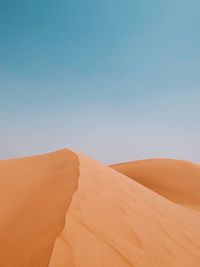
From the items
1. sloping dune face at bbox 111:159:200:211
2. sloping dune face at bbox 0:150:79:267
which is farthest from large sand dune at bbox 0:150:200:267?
sloping dune face at bbox 111:159:200:211

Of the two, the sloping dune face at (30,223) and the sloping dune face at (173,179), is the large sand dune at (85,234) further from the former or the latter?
the sloping dune face at (173,179)

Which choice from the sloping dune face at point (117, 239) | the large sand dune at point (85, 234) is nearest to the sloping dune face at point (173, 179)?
the sloping dune face at point (117, 239)

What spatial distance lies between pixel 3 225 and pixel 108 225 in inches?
37.6

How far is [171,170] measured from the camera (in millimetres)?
13195

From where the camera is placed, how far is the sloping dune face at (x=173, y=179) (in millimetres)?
9033

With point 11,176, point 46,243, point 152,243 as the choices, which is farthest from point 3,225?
point 11,176

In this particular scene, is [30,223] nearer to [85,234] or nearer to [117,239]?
[85,234]

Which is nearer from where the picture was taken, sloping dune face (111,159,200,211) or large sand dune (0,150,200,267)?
large sand dune (0,150,200,267)

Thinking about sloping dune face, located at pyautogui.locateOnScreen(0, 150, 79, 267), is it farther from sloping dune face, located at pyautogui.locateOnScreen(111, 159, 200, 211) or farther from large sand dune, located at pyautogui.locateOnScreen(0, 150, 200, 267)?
sloping dune face, located at pyautogui.locateOnScreen(111, 159, 200, 211)

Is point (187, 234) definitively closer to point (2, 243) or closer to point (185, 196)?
→ point (2, 243)

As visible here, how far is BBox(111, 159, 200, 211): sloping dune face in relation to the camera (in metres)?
9.03

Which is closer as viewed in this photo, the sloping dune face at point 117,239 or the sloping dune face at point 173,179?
the sloping dune face at point 117,239

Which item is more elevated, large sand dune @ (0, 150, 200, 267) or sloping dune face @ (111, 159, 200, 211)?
large sand dune @ (0, 150, 200, 267)

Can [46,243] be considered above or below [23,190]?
above
